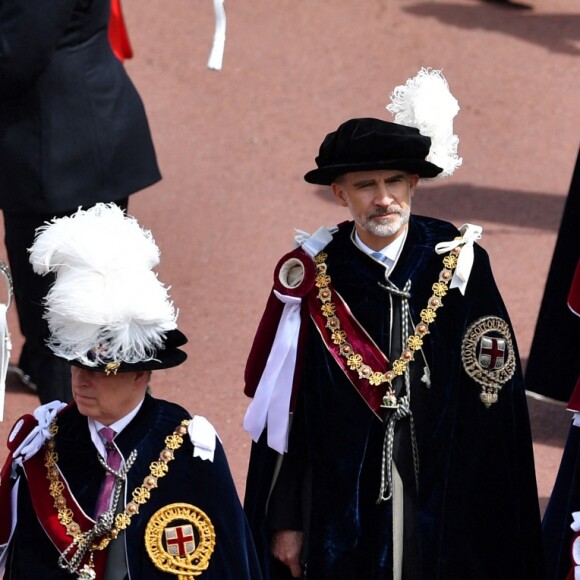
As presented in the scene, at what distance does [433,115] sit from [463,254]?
422mm

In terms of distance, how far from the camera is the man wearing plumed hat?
13.0 feet

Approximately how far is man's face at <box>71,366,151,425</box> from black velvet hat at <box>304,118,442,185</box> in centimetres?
93

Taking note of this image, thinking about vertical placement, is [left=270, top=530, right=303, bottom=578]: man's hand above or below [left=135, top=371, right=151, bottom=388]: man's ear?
below

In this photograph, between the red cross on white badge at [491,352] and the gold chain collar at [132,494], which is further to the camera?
the red cross on white badge at [491,352]

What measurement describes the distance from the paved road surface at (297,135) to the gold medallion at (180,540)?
8.35 ft

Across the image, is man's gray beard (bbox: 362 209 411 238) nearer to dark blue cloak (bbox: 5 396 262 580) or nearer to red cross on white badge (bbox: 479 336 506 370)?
red cross on white badge (bbox: 479 336 506 370)

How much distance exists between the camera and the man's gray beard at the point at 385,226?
180 inches

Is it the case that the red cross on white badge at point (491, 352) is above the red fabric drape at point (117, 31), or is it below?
below

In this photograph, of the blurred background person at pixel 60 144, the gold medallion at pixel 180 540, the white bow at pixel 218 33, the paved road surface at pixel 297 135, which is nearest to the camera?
the gold medallion at pixel 180 540

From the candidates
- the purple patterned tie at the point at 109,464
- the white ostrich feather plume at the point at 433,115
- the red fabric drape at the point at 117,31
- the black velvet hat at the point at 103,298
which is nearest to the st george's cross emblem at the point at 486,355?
the white ostrich feather plume at the point at 433,115

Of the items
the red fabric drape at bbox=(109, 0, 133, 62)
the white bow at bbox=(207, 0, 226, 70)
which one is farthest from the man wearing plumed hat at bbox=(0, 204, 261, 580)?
the red fabric drape at bbox=(109, 0, 133, 62)

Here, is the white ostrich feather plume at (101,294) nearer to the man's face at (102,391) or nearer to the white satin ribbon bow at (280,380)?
the man's face at (102,391)

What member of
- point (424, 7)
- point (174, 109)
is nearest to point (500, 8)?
point (424, 7)

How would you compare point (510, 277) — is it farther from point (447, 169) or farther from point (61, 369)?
point (447, 169)
